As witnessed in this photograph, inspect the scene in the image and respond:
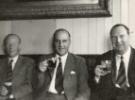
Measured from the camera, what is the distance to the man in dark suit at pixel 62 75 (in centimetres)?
165

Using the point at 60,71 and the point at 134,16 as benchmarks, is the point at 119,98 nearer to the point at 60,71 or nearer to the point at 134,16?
the point at 60,71

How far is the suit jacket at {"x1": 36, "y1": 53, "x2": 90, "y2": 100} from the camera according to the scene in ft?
5.43

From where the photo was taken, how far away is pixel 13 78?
67.7 inches

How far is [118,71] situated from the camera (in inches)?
65.6

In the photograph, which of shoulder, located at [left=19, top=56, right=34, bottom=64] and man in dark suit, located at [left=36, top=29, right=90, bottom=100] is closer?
man in dark suit, located at [left=36, top=29, right=90, bottom=100]

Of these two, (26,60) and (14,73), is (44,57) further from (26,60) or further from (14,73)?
(14,73)

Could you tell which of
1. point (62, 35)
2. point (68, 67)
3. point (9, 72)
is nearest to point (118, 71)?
point (68, 67)

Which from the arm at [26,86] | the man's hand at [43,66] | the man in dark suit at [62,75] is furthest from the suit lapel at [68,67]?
the arm at [26,86]

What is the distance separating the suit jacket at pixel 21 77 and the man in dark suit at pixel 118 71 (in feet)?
1.39

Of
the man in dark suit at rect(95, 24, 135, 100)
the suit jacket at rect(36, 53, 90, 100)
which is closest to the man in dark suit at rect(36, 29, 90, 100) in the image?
the suit jacket at rect(36, 53, 90, 100)

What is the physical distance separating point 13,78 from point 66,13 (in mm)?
549

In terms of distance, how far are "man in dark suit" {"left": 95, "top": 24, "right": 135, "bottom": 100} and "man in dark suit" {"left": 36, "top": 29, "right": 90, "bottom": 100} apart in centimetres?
10

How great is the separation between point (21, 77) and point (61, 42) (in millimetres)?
332

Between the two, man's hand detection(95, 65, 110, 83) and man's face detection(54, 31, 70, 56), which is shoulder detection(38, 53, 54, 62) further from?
man's hand detection(95, 65, 110, 83)
